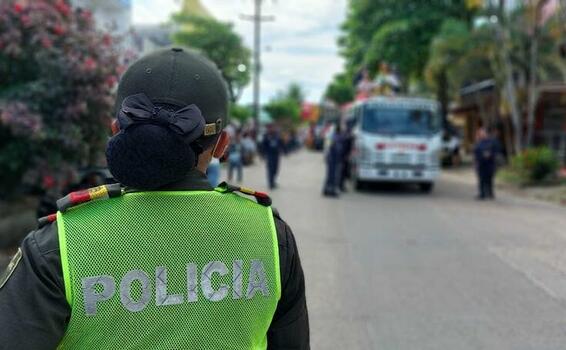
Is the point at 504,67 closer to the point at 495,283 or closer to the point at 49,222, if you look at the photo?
the point at 495,283

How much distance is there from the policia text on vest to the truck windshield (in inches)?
560

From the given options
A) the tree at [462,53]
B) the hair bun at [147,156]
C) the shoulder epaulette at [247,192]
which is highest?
the tree at [462,53]

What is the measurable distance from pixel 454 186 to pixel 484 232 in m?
8.90

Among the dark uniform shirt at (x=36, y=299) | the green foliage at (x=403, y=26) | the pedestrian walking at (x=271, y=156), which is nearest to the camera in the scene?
the dark uniform shirt at (x=36, y=299)

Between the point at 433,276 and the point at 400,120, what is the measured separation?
30.8 feet

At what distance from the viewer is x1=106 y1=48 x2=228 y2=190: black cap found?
4.58 feet

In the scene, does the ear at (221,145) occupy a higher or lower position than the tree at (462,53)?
lower

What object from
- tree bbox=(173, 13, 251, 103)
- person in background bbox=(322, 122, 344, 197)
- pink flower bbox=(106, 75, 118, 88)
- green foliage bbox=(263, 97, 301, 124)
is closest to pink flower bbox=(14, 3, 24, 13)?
pink flower bbox=(106, 75, 118, 88)

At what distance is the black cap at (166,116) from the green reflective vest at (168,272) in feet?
0.23

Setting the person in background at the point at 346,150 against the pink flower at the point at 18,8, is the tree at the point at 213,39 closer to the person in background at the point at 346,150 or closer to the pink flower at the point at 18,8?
the person in background at the point at 346,150

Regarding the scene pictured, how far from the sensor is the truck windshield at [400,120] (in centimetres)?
1552

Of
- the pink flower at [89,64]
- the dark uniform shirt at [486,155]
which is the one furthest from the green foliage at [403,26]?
the pink flower at [89,64]

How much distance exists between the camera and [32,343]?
131 centimetres

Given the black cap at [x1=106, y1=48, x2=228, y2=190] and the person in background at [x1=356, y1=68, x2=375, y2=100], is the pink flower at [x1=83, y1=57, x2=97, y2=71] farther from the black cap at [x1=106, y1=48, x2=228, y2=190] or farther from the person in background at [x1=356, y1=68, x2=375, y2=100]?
the person in background at [x1=356, y1=68, x2=375, y2=100]
